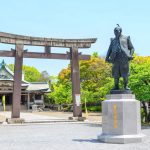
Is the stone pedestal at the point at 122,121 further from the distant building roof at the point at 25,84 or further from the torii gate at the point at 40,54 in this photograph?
the distant building roof at the point at 25,84

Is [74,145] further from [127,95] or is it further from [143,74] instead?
[143,74]

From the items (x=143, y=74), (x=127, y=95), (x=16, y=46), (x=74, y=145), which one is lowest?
(x=74, y=145)

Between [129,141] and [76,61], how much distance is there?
532 inches

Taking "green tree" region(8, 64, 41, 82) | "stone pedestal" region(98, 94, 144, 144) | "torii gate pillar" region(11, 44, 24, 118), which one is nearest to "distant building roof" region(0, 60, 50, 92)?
"green tree" region(8, 64, 41, 82)

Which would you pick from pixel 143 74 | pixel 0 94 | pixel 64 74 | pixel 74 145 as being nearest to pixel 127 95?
pixel 74 145

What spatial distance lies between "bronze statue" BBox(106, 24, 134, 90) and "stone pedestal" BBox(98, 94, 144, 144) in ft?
2.97

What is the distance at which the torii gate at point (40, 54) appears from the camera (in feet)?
74.8

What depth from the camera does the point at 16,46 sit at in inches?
907

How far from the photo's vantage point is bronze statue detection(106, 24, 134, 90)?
512 inches

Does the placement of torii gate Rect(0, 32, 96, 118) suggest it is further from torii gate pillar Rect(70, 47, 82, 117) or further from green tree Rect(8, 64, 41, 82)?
green tree Rect(8, 64, 41, 82)

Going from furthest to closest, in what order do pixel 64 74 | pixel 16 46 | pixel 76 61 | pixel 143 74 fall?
pixel 64 74
pixel 76 61
pixel 16 46
pixel 143 74

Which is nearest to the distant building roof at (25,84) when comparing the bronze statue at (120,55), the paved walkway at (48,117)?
the paved walkway at (48,117)

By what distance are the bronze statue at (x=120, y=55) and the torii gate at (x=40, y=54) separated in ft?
35.6

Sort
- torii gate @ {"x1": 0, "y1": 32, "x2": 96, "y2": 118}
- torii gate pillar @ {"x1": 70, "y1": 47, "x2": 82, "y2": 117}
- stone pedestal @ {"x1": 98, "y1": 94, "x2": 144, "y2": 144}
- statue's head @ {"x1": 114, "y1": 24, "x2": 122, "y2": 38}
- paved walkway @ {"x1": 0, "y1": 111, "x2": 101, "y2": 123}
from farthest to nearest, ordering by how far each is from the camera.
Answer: paved walkway @ {"x1": 0, "y1": 111, "x2": 101, "y2": 123}, torii gate pillar @ {"x1": 70, "y1": 47, "x2": 82, "y2": 117}, torii gate @ {"x1": 0, "y1": 32, "x2": 96, "y2": 118}, statue's head @ {"x1": 114, "y1": 24, "x2": 122, "y2": 38}, stone pedestal @ {"x1": 98, "y1": 94, "x2": 144, "y2": 144}
